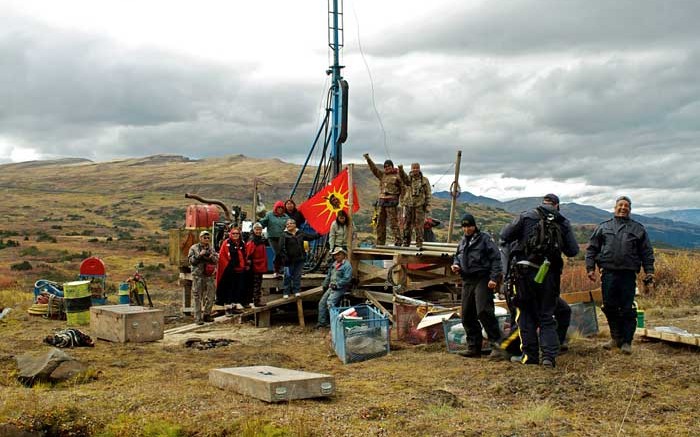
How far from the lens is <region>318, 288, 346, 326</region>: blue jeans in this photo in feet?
40.6

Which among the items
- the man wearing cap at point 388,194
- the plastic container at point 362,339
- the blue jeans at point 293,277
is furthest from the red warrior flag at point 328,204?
the plastic container at point 362,339

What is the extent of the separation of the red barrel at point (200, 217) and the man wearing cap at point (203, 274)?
93.2 inches

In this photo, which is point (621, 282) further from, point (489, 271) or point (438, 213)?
point (438, 213)

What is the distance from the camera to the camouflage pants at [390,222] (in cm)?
1376

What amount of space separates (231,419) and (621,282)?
505 centimetres

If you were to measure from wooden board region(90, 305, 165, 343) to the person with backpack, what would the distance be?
6376 mm

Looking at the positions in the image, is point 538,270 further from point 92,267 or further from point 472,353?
point 92,267

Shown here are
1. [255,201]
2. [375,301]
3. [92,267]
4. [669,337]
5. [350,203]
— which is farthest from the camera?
[255,201]

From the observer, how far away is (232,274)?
1410 cm

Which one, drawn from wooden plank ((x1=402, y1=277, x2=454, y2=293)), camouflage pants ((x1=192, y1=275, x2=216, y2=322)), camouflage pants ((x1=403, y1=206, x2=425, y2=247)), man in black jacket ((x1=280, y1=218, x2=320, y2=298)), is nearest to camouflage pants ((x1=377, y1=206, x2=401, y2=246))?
camouflage pants ((x1=403, y1=206, x2=425, y2=247))

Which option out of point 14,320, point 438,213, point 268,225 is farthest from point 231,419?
point 438,213

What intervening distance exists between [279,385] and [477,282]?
3.13m

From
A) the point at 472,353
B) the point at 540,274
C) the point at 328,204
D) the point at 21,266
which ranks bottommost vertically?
the point at 21,266

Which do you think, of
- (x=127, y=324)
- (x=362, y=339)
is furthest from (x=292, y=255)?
(x=362, y=339)
